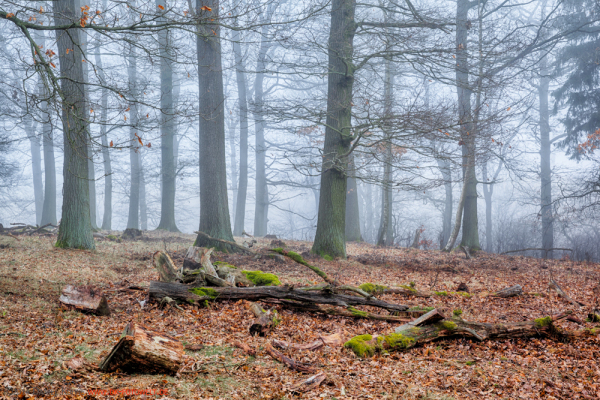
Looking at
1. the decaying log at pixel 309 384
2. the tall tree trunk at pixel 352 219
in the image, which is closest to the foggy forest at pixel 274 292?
the decaying log at pixel 309 384

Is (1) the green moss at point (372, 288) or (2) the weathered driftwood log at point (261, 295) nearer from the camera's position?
(2) the weathered driftwood log at point (261, 295)

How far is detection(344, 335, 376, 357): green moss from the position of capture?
436 cm

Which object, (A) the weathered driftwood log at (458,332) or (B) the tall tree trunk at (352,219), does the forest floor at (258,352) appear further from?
(B) the tall tree trunk at (352,219)

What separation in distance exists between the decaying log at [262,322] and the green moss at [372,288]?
81.7 inches

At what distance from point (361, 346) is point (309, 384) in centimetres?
109

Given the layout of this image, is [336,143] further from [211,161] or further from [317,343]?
[317,343]

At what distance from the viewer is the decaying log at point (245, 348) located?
427 centimetres

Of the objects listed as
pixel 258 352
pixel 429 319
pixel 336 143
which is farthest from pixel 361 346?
pixel 336 143

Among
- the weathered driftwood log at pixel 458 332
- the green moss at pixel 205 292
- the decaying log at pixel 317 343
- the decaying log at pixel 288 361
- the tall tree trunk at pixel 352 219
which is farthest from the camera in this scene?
the tall tree trunk at pixel 352 219

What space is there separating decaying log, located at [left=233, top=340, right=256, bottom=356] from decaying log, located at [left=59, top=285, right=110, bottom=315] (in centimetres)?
210

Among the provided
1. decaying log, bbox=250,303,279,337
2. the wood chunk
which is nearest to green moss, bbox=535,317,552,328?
the wood chunk

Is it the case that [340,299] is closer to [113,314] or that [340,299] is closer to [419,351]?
[419,351]

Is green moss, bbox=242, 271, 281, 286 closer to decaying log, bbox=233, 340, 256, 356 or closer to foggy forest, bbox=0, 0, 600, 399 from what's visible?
foggy forest, bbox=0, 0, 600, 399

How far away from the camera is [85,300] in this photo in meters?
5.35
